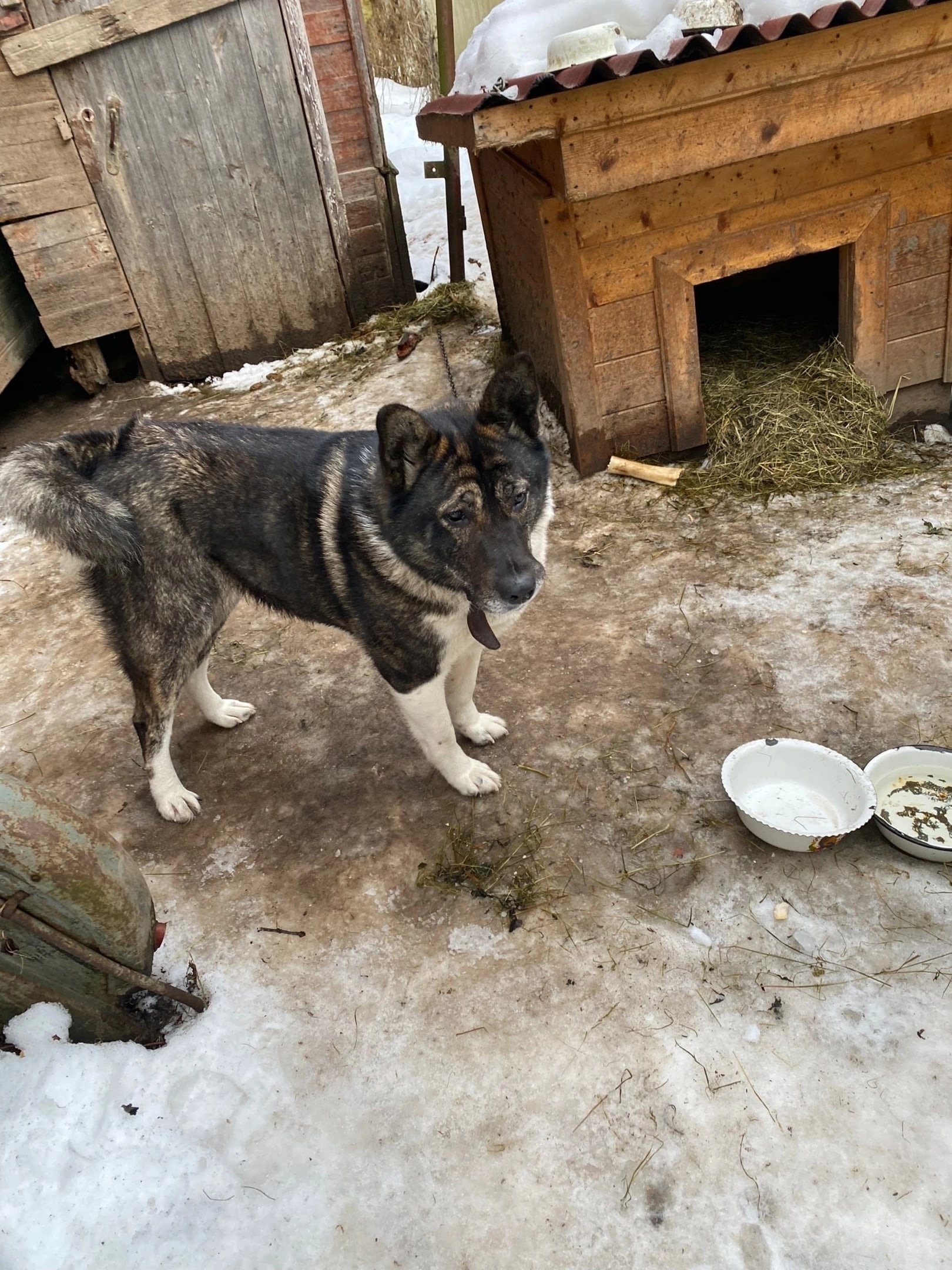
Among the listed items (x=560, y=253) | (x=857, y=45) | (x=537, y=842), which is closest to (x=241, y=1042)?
(x=537, y=842)

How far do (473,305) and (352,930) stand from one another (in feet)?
17.3

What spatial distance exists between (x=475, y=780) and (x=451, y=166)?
5.51m

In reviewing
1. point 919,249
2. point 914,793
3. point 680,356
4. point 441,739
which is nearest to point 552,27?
point 680,356

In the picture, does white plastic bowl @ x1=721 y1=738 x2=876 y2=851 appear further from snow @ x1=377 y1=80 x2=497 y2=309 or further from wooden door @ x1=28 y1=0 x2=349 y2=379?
wooden door @ x1=28 y1=0 x2=349 y2=379

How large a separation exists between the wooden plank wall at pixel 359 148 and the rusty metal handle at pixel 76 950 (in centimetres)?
611

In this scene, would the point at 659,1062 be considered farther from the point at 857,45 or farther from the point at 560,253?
the point at 857,45

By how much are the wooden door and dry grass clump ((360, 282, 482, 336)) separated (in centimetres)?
36

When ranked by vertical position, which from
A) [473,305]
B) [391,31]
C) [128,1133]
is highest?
[391,31]

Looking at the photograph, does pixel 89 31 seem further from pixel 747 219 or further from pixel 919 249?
pixel 919 249

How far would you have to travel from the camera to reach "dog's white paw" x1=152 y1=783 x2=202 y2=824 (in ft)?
10.3

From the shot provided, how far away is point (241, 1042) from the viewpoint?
2.35m

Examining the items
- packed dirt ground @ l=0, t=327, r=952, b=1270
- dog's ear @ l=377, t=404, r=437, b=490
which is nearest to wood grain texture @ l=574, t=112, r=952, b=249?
packed dirt ground @ l=0, t=327, r=952, b=1270

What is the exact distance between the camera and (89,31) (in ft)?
17.4

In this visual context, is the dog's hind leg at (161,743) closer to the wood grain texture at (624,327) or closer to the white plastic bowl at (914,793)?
the white plastic bowl at (914,793)
